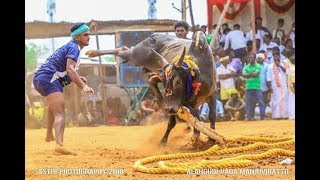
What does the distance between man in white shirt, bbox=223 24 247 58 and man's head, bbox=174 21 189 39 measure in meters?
0.54

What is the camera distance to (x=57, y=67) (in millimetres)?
7941

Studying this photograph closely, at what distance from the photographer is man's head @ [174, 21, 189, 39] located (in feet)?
26.6

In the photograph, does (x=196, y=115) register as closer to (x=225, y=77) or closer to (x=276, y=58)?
(x=225, y=77)

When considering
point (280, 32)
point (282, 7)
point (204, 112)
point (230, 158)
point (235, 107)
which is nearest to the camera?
point (230, 158)

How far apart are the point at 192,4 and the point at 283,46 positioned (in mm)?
1255

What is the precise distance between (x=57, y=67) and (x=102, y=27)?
77 centimetres

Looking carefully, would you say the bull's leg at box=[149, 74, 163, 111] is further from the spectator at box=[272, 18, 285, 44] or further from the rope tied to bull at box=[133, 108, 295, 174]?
the spectator at box=[272, 18, 285, 44]

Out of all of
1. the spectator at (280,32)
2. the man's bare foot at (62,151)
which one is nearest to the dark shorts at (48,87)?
the man's bare foot at (62,151)

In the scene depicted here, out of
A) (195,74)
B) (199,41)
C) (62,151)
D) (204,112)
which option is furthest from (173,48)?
(62,151)

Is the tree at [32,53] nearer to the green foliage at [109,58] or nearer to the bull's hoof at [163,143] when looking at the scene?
the green foliage at [109,58]

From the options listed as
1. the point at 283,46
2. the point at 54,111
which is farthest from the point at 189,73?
the point at 54,111

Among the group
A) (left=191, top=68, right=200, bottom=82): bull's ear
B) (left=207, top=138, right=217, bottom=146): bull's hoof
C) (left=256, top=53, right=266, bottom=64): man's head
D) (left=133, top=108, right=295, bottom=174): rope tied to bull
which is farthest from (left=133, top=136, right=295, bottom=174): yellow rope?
(left=256, top=53, right=266, bottom=64): man's head

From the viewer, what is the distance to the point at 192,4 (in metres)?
8.05
